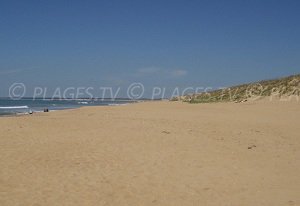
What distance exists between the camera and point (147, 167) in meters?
9.64

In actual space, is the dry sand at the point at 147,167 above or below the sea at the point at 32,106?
above

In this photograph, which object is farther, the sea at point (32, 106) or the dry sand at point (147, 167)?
the sea at point (32, 106)

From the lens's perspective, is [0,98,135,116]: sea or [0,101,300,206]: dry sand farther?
[0,98,135,116]: sea

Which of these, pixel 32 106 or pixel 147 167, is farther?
pixel 32 106

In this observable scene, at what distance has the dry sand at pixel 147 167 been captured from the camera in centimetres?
741

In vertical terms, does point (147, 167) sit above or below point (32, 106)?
above

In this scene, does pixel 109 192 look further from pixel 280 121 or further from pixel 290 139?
pixel 280 121

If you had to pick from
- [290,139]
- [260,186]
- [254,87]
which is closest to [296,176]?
[260,186]

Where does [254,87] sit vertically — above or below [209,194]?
above

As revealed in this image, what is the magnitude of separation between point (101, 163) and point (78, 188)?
2.09m

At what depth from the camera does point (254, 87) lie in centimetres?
4016

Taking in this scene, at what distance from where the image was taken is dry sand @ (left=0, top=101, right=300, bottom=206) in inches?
292

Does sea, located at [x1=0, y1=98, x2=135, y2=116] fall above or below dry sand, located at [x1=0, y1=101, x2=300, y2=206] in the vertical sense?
below

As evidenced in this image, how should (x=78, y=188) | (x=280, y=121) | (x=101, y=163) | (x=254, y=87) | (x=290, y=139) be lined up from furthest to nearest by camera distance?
(x=254, y=87) < (x=280, y=121) < (x=290, y=139) < (x=101, y=163) < (x=78, y=188)
